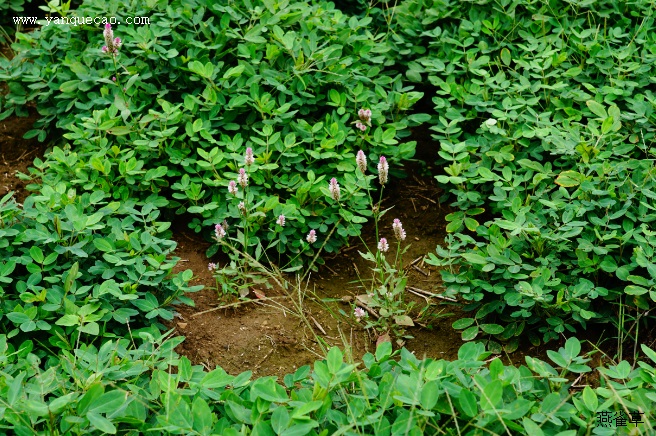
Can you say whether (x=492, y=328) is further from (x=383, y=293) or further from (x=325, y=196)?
(x=325, y=196)

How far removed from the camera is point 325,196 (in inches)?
138

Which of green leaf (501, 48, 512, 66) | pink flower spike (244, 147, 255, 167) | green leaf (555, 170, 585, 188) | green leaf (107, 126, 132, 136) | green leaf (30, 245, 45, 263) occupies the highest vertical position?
green leaf (501, 48, 512, 66)

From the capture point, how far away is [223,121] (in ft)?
12.1

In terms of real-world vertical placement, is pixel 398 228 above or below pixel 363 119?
below

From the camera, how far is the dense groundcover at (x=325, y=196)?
240 cm

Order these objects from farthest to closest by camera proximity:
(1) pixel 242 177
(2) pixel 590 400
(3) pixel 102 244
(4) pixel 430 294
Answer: (4) pixel 430 294 → (1) pixel 242 177 → (3) pixel 102 244 → (2) pixel 590 400

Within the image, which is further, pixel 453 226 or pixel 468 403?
pixel 453 226

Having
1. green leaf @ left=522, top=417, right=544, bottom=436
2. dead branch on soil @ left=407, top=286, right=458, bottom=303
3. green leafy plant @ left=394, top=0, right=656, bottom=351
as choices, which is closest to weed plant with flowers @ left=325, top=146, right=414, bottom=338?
dead branch on soil @ left=407, top=286, right=458, bottom=303

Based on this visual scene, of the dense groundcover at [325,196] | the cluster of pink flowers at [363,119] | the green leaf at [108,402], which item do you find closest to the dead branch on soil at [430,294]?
the dense groundcover at [325,196]

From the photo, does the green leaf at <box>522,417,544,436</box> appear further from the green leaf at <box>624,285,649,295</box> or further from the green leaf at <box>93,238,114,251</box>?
the green leaf at <box>93,238,114,251</box>

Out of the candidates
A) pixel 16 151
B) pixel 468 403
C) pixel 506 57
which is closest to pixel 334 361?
pixel 468 403

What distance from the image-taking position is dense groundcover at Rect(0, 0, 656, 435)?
2400 mm

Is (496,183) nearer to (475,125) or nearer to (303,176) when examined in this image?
(475,125)

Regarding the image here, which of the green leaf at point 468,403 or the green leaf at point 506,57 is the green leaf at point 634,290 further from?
the green leaf at point 506,57
